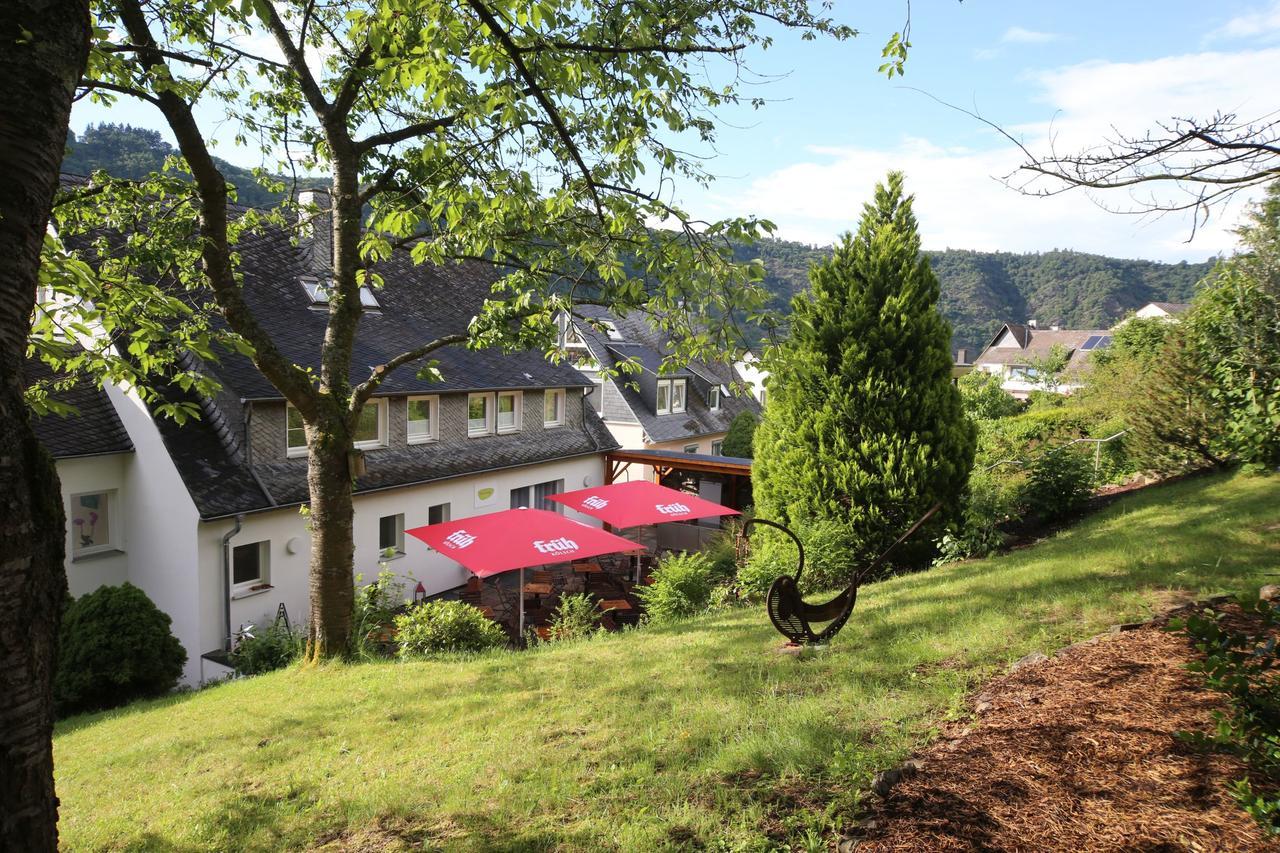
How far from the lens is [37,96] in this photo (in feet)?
8.45

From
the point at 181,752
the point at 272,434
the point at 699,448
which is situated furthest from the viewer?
the point at 699,448

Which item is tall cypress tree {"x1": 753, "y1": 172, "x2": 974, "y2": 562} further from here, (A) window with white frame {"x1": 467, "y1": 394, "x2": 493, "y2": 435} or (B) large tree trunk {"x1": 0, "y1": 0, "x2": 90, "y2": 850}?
(A) window with white frame {"x1": 467, "y1": 394, "x2": 493, "y2": 435}

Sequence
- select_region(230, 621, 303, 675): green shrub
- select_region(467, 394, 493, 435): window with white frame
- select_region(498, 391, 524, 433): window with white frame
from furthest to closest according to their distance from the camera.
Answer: select_region(498, 391, 524, 433): window with white frame, select_region(467, 394, 493, 435): window with white frame, select_region(230, 621, 303, 675): green shrub

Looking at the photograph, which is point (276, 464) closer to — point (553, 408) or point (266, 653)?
point (266, 653)

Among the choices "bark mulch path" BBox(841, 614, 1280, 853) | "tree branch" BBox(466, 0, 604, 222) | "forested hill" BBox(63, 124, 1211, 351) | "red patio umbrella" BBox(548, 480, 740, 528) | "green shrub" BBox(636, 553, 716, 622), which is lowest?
"green shrub" BBox(636, 553, 716, 622)

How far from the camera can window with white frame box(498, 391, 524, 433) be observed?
2147cm

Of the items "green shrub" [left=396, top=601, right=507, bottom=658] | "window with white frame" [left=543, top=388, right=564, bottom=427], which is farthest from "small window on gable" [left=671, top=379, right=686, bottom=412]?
"green shrub" [left=396, top=601, right=507, bottom=658]

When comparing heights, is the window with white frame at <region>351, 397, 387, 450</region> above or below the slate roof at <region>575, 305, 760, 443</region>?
below

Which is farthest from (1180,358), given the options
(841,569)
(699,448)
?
(699,448)

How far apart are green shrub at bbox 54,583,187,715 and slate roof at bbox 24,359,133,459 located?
11.6 ft

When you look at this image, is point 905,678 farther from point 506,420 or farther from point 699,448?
point 699,448

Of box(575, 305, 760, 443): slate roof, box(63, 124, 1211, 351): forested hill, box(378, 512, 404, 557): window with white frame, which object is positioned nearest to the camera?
box(378, 512, 404, 557): window with white frame

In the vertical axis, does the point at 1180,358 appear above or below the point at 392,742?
above

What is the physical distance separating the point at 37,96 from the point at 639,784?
4251 mm
